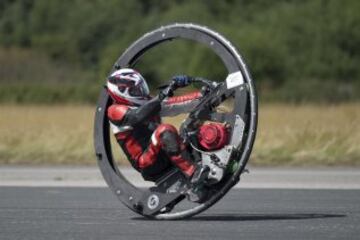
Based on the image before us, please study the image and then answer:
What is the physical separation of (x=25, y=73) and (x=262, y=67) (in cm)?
1286

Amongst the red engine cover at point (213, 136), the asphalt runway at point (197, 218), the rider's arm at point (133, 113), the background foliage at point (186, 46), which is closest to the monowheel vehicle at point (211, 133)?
the red engine cover at point (213, 136)

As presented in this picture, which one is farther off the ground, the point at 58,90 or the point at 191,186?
the point at 191,186

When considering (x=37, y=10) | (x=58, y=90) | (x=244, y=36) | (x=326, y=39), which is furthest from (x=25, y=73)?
(x=37, y=10)

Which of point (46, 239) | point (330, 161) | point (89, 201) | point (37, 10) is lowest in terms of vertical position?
point (37, 10)

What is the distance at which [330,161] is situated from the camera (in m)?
18.2

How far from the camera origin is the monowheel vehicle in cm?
981

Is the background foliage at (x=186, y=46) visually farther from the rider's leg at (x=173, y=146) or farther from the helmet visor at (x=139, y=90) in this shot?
the rider's leg at (x=173, y=146)

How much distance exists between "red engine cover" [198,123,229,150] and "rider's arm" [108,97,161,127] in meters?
0.50

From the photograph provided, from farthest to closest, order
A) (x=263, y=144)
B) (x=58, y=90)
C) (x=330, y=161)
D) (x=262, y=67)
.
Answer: (x=262, y=67) → (x=58, y=90) → (x=263, y=144) → (x=330, y=161)

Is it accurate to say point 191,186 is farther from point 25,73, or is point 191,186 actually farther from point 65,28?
point 65,28

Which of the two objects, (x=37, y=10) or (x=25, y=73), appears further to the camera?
(x=37, y=10)

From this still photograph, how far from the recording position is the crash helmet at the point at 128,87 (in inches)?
403

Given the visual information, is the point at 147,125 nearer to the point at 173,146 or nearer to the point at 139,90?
the point at 139,90

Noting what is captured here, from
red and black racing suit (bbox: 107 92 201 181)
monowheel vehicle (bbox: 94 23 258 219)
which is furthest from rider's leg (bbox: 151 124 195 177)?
monowheel vehicle (bbox: 94 23 258 219)
